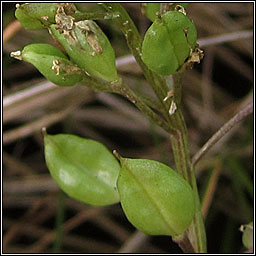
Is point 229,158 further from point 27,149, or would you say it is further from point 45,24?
point 45,24

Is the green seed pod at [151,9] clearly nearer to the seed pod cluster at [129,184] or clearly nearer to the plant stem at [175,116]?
the plant stem at [175,116]

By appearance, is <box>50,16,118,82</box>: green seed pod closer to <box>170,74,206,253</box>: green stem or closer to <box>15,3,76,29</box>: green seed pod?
<box>15,3,76,29</box>: green seed pod

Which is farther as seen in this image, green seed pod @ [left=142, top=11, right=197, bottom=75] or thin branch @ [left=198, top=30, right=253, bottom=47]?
thin branch @ [left=198, top=30, right=253, bottom=47]

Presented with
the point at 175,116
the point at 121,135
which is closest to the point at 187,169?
the point at 175,116

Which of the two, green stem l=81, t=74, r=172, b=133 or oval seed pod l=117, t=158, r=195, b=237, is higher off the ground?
green stem l=81, t=74, r=172, b=133

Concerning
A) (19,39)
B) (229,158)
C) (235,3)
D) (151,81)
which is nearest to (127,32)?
(151,81)

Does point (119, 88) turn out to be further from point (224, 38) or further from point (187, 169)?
Result: point (224, 38)

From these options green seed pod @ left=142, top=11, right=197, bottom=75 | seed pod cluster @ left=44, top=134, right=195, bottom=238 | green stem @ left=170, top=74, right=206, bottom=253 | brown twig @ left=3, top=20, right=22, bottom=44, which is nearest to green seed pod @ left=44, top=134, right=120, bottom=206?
seed pod cluster @ left=44, top=134, right=195, bottom=238

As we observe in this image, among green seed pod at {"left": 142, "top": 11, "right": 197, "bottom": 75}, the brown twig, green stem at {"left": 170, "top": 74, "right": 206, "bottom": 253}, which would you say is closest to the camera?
green seed pod at {"left": 142, "top": 11, "right": 197, "bottom": 75}
